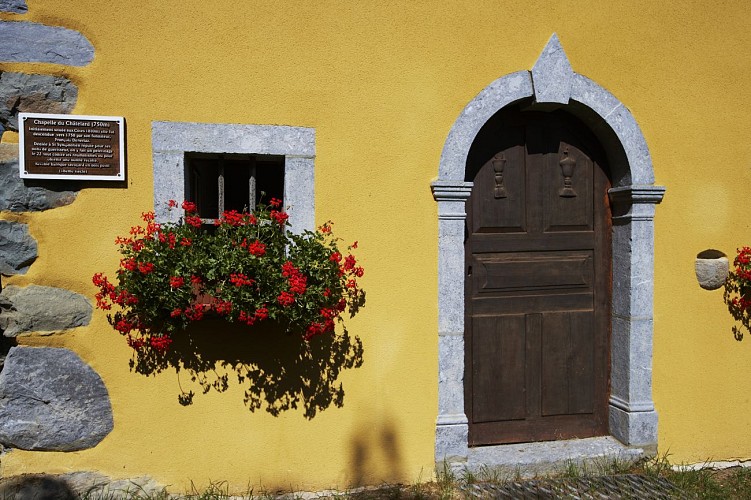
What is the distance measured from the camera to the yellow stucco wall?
2.94m

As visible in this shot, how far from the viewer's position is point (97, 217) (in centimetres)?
292

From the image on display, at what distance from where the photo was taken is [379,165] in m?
3.20

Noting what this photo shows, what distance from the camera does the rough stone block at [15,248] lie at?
2.82m

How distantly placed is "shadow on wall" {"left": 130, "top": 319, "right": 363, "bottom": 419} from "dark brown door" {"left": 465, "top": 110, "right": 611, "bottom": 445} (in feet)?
2.94

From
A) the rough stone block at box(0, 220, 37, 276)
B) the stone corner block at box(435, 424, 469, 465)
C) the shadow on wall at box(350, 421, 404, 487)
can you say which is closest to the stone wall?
the rough stone block at box(0, 220, 37, 276)

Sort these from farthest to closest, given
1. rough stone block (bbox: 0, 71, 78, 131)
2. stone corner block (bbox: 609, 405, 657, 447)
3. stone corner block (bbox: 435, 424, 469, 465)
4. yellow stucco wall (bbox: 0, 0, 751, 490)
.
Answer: stone corner block (bbox: 609, 405, 657, 447), stone corner block (bbox: 435, 424, 469, 465), yellow stucco wall (bbox: 0, 0, 751, 490), rough stone block (bbox: 0, 71, 78, 131)

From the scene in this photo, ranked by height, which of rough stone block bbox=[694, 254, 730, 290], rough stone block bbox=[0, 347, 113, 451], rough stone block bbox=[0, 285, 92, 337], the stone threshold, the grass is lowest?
the grass

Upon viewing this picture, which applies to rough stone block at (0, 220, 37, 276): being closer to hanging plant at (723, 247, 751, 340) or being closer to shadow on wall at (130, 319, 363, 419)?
shadow on wall at (130, 319, 363, 419)

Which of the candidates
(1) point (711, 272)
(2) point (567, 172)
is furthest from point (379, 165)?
(1) point (711, 272)

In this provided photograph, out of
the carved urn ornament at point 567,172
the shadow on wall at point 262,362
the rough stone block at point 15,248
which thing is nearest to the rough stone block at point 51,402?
the shadow on wall at point 262,362

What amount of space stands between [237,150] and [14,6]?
4.29 feet

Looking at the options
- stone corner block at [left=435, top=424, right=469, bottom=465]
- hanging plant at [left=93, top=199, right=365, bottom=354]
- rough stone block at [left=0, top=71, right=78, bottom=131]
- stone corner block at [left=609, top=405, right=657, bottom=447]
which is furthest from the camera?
stone corner block at [left=609, top=405, right=657, bottom=447]

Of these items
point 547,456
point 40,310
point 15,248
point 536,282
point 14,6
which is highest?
point 14,6

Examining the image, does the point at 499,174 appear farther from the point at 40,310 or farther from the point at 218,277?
the point at 40,310
